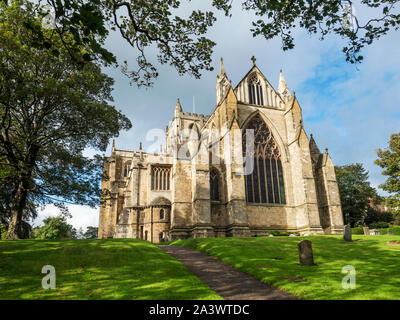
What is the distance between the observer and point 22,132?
17.3 metres

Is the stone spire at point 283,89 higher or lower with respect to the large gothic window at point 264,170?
higher

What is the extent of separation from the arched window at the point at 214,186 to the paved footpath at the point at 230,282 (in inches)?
538

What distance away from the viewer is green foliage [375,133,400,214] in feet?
100

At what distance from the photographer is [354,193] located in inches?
1769

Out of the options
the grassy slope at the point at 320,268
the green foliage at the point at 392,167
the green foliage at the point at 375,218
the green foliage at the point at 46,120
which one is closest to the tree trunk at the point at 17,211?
the green foliage at the point at 46,120

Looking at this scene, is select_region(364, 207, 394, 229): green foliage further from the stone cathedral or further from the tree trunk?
the tree trunk

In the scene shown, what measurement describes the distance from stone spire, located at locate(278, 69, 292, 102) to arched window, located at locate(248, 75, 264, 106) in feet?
10.1

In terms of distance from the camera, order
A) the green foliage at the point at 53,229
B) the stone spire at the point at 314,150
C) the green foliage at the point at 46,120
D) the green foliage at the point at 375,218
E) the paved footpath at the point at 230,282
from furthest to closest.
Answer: the green foliage at the point at 53,229
the green foliage at the point at 375,218
the stone spire at the point at 314,150
the green foliage at the point at 46,120
the paved footpath at the point at 230,282

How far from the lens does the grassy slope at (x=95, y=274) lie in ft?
24.0

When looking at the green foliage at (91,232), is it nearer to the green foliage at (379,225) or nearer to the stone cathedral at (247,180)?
the stone cathedral at (247,180)

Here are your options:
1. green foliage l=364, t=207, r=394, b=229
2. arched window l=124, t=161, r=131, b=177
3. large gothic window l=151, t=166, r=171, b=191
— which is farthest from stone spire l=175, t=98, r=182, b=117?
green foliage l=364, t=207, r=394, b=229

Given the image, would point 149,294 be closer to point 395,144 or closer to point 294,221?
point 294,221

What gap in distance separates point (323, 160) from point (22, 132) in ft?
89.2
